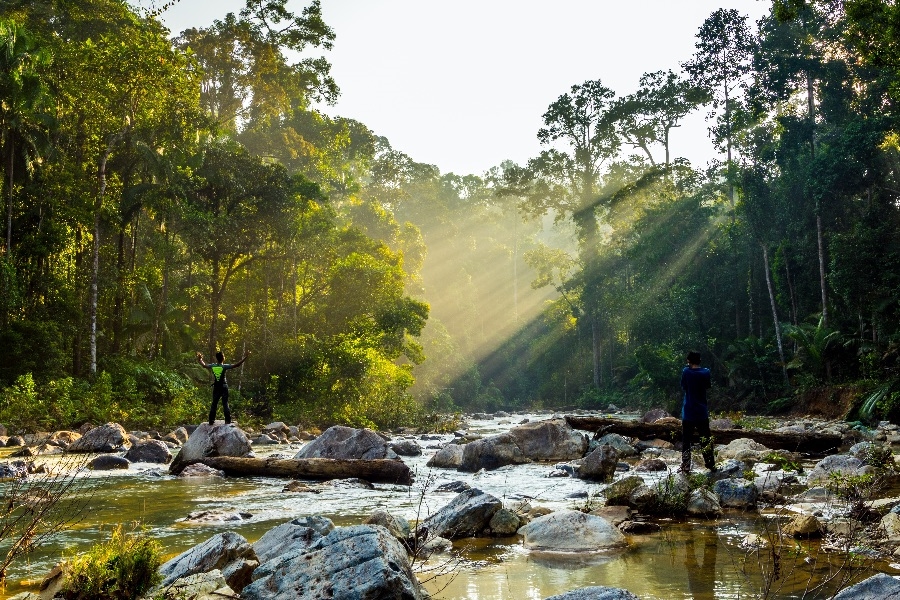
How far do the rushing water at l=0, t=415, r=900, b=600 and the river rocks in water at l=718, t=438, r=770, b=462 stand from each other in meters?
3.30

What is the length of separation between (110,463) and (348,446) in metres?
4.00

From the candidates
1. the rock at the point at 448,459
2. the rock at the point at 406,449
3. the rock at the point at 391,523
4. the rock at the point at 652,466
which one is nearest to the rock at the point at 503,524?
the rock at the point at 391,523

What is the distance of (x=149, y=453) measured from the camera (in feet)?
44.1

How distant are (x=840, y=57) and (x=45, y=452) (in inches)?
1237

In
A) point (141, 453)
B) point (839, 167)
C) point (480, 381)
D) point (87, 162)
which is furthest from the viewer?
point (480, 381)

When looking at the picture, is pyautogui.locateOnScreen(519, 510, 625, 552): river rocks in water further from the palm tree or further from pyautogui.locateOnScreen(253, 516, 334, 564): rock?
the palm tree

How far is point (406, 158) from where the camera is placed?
60219 mm

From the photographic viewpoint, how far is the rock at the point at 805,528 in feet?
20.0

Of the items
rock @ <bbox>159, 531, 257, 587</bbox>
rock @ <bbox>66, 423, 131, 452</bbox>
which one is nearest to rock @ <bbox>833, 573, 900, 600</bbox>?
rock @ <bbox>159, 531, 257, 587</bbox>

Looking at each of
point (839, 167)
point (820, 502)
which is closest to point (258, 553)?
point (820, 502)

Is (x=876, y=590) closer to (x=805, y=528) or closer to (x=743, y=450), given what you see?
(x=805, y=528)

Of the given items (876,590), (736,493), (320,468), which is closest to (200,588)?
(876,590)

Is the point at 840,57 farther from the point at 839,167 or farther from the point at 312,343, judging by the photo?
the point at 312,343

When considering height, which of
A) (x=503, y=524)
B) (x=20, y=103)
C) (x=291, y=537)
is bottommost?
(x=503, y=524)
